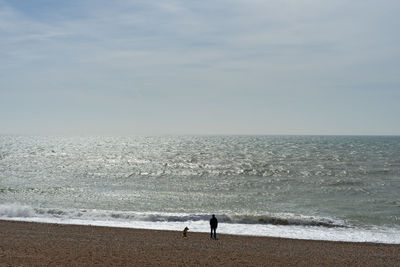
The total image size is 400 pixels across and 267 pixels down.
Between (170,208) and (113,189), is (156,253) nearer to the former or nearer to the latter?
(170,208)

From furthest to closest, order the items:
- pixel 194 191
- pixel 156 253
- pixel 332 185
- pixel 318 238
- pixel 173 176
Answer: pixel 173 176
pixel 332 185
pixel 194 191
pixel 318 238
pixel 156 253

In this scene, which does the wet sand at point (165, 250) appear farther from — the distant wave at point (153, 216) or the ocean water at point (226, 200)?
the distant wave at point (153, 216)

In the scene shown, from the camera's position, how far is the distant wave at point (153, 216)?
30828 millimetres

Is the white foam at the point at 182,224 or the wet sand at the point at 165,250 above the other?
the wet sand at the point at 165,250

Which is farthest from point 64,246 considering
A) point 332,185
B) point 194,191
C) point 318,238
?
point 332,185

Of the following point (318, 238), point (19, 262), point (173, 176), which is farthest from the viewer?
point (173, 176)

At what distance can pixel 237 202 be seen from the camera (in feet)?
127

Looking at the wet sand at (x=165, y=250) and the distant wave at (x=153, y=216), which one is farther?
the distant wave at (x=153, y=216)

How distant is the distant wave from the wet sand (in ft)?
17.2

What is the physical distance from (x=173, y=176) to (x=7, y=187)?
2233 cm

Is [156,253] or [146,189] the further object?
[146,189]

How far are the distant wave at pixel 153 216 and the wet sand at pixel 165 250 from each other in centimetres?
524

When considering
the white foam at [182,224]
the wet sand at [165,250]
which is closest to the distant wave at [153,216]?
the white foam at [182,224]

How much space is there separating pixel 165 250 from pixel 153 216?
38.9 feet
